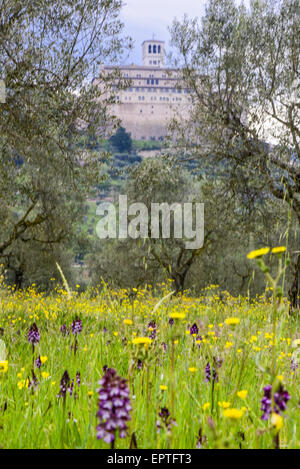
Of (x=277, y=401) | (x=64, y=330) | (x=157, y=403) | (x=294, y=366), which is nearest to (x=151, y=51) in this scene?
(x=64, y=330)

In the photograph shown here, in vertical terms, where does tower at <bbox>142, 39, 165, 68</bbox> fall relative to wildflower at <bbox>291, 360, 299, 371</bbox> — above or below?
above

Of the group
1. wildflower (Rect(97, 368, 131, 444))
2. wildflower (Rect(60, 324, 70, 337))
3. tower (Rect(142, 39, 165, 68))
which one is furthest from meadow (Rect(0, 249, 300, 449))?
tower (Rect(142, 39, 165, 68))

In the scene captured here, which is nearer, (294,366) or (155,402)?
(155,402)

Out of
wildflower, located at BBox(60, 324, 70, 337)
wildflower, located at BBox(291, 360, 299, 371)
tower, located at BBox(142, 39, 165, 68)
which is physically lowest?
wildflower, located at BBox(291, 360, 299, 371)

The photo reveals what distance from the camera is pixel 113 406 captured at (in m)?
1.51

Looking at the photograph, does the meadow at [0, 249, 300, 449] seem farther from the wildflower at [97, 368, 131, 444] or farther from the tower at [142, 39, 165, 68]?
the tower at [142, 39, 165, 68]

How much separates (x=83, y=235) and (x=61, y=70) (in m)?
17.4

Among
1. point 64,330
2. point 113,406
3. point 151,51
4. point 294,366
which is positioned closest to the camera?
point 113,406

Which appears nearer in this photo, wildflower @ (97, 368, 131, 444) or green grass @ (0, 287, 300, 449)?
wildflower @ (97, 368, 131, 444)

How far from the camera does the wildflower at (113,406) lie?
1491 mm

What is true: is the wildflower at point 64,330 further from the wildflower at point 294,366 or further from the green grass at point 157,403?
the wildflower at point 294,366

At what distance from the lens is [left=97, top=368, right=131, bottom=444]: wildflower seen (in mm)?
1491

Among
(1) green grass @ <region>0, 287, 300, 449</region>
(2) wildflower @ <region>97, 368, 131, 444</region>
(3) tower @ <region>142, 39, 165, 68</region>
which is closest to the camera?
(2) wildflower @ <region>97, 368, 131, 444</region>

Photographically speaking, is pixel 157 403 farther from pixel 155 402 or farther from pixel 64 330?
pixel 64 330
